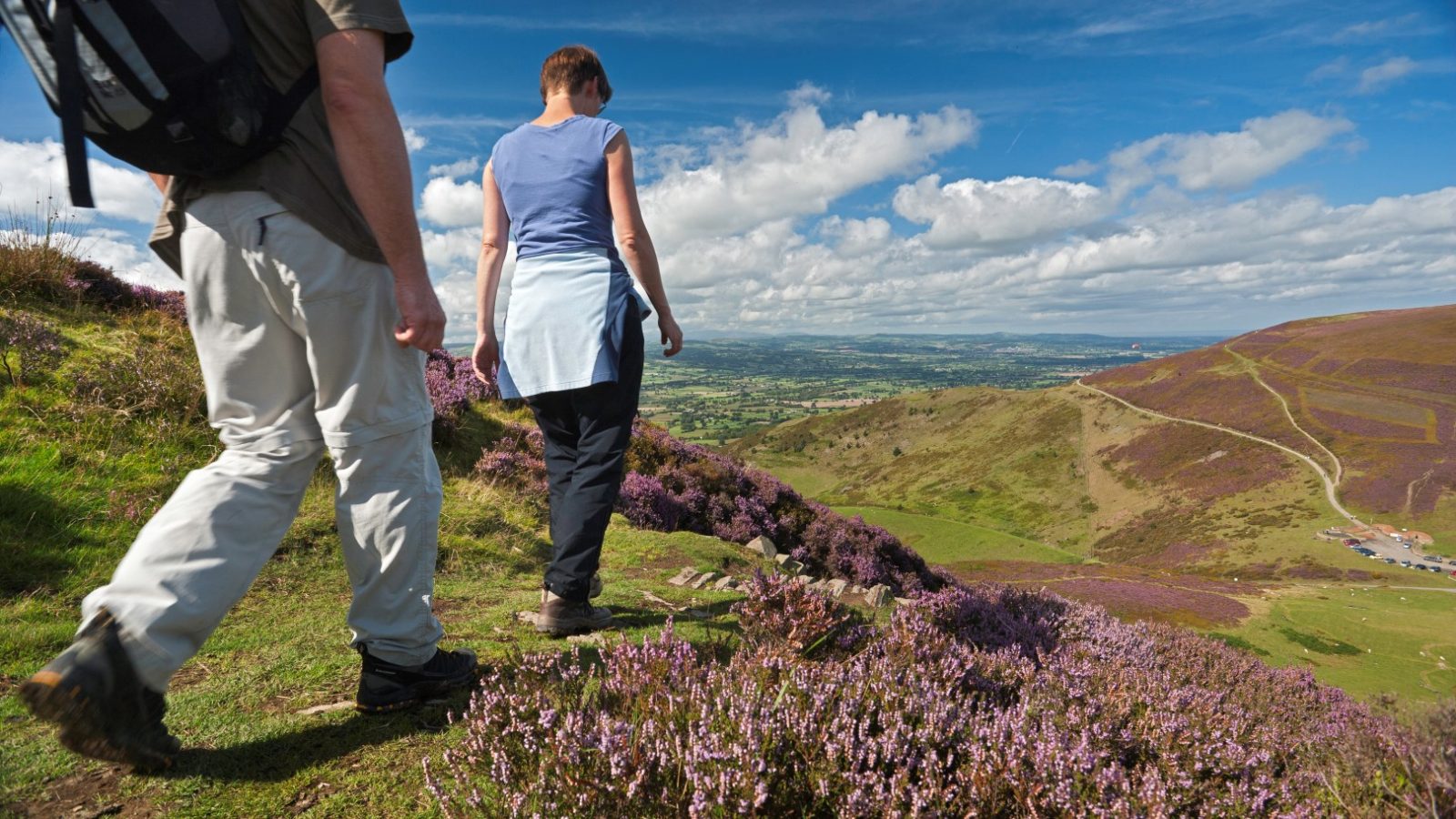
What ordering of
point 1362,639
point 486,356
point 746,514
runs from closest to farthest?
point 486,356 < point 746,514 < point 1362,639

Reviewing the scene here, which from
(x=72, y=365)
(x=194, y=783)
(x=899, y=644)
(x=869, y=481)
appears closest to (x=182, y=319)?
(x=72, y=365)

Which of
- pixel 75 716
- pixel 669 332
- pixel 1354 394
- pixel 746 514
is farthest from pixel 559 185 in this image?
pixel 1354 394

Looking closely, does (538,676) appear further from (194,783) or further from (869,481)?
(869,481)

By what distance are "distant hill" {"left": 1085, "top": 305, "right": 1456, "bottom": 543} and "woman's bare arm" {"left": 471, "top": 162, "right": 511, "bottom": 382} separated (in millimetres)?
89822

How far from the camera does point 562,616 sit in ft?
11.9

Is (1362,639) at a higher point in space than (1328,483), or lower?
higher

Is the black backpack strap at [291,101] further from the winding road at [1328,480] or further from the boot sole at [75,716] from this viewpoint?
the winding road at [1328,480]

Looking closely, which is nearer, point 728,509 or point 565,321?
point 565,321

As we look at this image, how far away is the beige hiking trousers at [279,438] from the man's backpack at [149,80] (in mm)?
198

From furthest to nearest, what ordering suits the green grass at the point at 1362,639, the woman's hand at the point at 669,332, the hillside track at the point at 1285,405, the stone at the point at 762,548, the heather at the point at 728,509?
the hillside track at the point at 1285,405
the green grass at the point at 1362,639
the heather at the point at 728,509
the stone at the point at 762,548
the woman's hand at the point at 669,332

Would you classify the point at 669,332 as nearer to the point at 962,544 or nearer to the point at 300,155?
the point at 300,155

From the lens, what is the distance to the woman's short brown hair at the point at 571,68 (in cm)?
379

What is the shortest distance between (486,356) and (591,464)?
0.99 m

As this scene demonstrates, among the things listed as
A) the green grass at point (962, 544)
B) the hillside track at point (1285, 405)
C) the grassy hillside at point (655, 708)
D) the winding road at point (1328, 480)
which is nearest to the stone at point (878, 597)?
the grassy hillside at point (655, 708)
